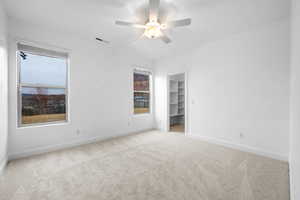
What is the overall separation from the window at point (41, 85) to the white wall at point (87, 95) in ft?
0.55

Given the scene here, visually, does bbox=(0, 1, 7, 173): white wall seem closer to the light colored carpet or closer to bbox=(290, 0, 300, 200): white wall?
the light colored carpet

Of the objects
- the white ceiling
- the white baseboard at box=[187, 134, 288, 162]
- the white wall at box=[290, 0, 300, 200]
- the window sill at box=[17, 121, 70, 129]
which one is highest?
the white ceiling

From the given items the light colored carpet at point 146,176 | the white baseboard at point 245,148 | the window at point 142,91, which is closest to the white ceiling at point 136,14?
the window at point 142,91

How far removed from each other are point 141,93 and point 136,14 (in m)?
2.82

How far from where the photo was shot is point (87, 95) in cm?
352

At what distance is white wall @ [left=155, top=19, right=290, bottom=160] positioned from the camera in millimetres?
2586

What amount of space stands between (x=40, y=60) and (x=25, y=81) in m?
0.57

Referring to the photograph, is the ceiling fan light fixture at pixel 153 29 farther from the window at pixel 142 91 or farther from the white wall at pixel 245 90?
the window at pixel 142 91

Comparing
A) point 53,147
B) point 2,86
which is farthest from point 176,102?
point 2,86

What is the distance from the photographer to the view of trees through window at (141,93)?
188 inches

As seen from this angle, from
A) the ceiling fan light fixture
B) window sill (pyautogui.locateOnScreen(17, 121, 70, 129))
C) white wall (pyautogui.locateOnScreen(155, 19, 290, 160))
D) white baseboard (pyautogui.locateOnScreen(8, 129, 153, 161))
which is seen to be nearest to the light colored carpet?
white baseboard (pyautogui.locateOnScreen(8, 129, 153, 161))

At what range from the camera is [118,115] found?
416 cm

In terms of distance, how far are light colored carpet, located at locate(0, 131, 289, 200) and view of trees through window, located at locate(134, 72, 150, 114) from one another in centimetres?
203

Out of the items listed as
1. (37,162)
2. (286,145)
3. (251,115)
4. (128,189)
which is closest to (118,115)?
(37,162)
